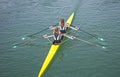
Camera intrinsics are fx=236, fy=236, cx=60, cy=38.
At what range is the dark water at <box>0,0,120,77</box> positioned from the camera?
19.6 meters

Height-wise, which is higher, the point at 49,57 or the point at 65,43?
the point at 49,57

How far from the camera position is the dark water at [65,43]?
19.6m

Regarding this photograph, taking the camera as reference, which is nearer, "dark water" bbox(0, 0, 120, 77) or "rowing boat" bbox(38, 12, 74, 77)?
"rowing boat" bbox(38, 12, 74, 77)

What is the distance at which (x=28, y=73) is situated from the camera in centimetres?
1933

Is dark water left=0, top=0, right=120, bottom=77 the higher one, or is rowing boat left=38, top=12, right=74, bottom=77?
rowing boat left=38, top=12, right=74, bottom=77

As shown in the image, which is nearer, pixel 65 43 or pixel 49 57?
pixel 49 57

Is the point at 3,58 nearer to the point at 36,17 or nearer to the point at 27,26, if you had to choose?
the point at 27,26

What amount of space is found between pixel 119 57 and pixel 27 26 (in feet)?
40.1

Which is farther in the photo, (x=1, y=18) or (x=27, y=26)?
(x=1, y=18)

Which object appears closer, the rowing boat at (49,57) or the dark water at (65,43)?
the rowing boat at (49,57)

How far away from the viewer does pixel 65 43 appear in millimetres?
23609

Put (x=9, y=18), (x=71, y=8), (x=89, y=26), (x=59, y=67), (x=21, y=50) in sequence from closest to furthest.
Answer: (x=59, y=67)
(x=21, y=50)
(x=89, y=26)
(x=9, y=18)
(x=71, y=8)

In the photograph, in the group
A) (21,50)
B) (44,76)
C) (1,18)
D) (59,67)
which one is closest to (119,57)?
(59,67)

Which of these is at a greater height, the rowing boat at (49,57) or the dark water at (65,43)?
the rowing boat at (49,57)
